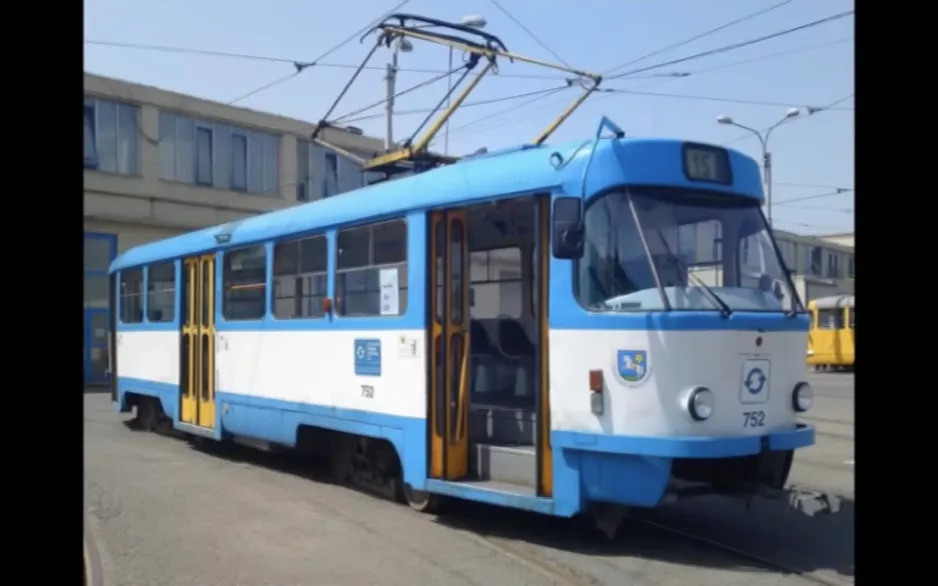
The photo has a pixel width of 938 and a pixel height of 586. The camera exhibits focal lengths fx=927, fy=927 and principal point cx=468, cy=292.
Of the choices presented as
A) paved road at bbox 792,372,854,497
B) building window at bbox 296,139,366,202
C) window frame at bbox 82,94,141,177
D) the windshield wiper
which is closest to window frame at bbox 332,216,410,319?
the windshield wiper

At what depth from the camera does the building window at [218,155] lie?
2992cm

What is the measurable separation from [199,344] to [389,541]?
602 cm

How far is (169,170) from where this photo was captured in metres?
29.8

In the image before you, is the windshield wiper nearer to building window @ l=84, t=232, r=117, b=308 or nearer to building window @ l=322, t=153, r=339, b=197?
building window @ l=84, t=232, r=117, b=308

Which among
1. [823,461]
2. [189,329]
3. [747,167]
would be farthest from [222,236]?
[823,461]

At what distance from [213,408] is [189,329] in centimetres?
141

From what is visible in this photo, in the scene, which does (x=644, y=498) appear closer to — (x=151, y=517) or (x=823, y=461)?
(x=151, y=517)

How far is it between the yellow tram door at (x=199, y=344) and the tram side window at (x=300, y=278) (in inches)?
78.3

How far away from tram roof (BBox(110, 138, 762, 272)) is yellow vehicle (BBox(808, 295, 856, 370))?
27.9 meters

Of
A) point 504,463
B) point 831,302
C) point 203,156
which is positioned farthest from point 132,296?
point 831,302

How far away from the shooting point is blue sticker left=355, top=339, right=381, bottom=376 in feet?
27.5

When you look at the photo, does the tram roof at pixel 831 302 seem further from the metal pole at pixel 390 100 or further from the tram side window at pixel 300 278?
the tram side window at pixel 300 278

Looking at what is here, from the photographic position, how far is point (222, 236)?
458 inches

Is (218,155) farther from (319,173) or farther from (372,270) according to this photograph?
(372,270)
